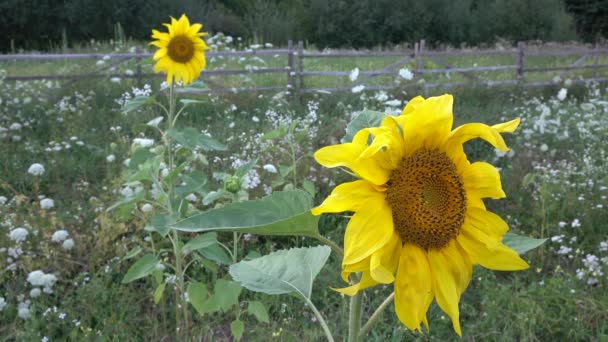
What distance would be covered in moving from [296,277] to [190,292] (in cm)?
142

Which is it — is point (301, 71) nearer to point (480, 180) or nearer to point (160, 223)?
point (160, 223)

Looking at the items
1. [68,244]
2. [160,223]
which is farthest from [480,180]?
[68,244]

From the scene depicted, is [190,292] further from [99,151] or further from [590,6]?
[590,6]

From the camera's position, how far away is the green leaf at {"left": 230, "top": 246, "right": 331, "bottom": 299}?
1002mm

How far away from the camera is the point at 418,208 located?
0.84 metres

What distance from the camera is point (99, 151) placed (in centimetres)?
508

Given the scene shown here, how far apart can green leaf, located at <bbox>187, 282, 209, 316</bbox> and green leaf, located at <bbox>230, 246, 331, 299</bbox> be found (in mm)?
1342

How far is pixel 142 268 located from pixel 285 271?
59.0 inches

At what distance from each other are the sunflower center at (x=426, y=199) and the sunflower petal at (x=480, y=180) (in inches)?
1.7

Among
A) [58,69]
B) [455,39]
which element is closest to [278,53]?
[58,69]

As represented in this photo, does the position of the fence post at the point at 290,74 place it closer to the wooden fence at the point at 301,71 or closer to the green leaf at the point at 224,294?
the wooden fence at the point at 301,71

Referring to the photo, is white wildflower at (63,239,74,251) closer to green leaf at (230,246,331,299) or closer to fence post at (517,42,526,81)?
green leaf at (230,246,331,299)

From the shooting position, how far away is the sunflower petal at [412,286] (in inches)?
33.1

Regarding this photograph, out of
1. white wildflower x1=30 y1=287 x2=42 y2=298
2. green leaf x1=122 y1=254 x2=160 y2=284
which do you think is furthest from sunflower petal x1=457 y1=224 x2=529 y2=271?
white wildflower x1=30 y1=287 x2=42 y2=298
